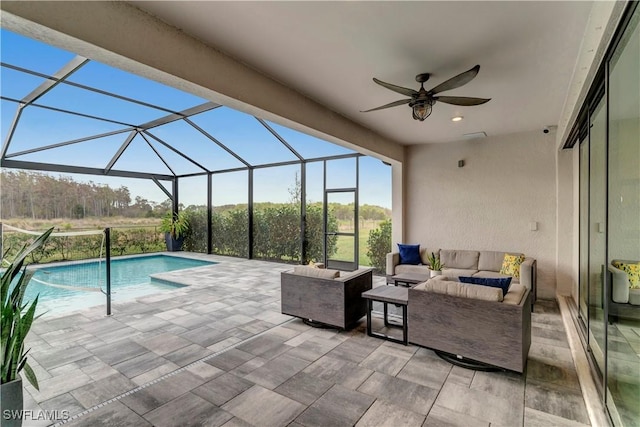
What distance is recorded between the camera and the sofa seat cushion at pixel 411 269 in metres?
5.41

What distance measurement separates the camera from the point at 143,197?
34.3ft

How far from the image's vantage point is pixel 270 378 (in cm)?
271

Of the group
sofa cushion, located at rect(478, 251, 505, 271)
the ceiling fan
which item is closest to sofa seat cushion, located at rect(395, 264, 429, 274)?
sofa cushion, located at rect(478, 251, 505, 271)

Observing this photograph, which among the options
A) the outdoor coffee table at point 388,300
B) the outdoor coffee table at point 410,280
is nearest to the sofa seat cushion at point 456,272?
the outdoor coffee table at point 410,280

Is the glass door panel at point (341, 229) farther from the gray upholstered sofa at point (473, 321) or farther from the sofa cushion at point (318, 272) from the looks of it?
the gray upholstered sofa at point (473, 321)

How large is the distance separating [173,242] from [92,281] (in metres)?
4.63

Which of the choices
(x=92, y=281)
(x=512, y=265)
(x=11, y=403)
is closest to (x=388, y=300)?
(x=512, y=265)

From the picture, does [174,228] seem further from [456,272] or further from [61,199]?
[456,272]

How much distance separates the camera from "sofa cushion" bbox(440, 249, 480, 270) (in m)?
5.54

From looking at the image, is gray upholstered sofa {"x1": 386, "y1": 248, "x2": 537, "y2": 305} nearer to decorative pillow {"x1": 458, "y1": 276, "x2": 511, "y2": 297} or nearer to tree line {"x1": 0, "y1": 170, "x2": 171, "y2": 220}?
decorative pillow {"x1": 458, "y1": 276, "x2": 511, "y2": 297}

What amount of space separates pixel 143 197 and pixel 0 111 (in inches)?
191

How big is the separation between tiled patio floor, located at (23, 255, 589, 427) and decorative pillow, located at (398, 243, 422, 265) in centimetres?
213

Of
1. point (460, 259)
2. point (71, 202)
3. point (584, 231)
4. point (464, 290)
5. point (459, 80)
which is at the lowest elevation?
point (460, 259)

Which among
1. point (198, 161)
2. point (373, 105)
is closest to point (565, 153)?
point (373, 105)
